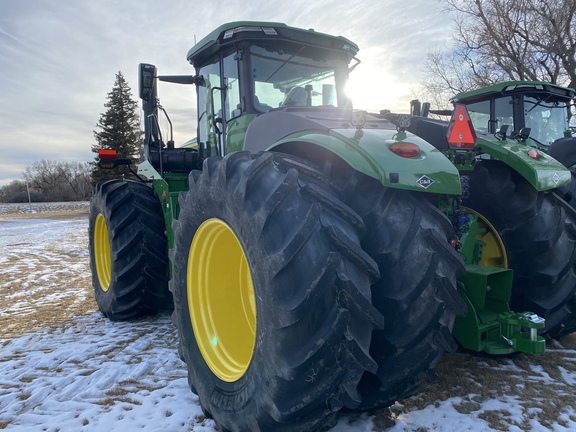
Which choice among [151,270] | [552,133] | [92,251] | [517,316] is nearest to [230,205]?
[517,316]

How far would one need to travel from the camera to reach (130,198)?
185 inches

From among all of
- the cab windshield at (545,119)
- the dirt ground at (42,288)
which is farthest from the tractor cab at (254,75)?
the cab windshield at (545,119)

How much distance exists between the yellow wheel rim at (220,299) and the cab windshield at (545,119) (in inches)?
305

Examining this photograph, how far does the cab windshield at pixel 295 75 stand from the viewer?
3574mm

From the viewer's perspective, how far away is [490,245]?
3.38m

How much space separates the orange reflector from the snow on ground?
1.58 meters

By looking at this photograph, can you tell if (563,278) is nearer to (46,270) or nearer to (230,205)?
(230,205)

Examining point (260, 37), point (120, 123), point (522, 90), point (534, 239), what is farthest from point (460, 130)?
point (120, 123)

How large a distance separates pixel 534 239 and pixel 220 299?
223cm

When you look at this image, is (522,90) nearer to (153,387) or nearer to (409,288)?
(409,288)

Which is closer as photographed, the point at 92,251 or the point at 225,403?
the point at 225,403

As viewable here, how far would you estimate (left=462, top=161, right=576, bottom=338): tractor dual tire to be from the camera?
3141 mm

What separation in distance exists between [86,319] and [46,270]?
12.3 ft

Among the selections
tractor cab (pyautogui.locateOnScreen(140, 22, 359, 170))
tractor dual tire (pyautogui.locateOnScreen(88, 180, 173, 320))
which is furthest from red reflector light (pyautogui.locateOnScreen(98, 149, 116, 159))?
tractor cab (pyautogui.locateOnScreen(140, 22, 359, 170))
